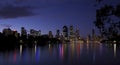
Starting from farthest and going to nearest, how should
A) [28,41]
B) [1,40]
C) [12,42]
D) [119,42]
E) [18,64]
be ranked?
[28,41]
[12,42]
[1,40]
[18,64]
[119,42]

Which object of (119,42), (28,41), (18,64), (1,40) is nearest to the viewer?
(119,42)

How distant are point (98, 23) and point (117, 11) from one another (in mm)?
909

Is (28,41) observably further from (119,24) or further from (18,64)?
(119,24)

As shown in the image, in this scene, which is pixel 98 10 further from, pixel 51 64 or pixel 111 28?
pixel 51 64

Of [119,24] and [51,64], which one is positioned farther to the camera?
[51,64]

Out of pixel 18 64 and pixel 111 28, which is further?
pixel 18 64

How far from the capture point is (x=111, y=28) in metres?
11.4

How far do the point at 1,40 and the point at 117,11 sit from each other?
390 ft

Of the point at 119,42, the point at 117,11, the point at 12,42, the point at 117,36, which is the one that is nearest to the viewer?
the point at 117,11

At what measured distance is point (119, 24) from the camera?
1120 cm

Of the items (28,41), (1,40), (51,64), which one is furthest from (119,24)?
(28,41)

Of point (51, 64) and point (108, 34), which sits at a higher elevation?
point (108, 34)

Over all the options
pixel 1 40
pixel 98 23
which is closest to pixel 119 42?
pixel 98 23

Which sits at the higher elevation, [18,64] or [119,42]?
[119,42]
